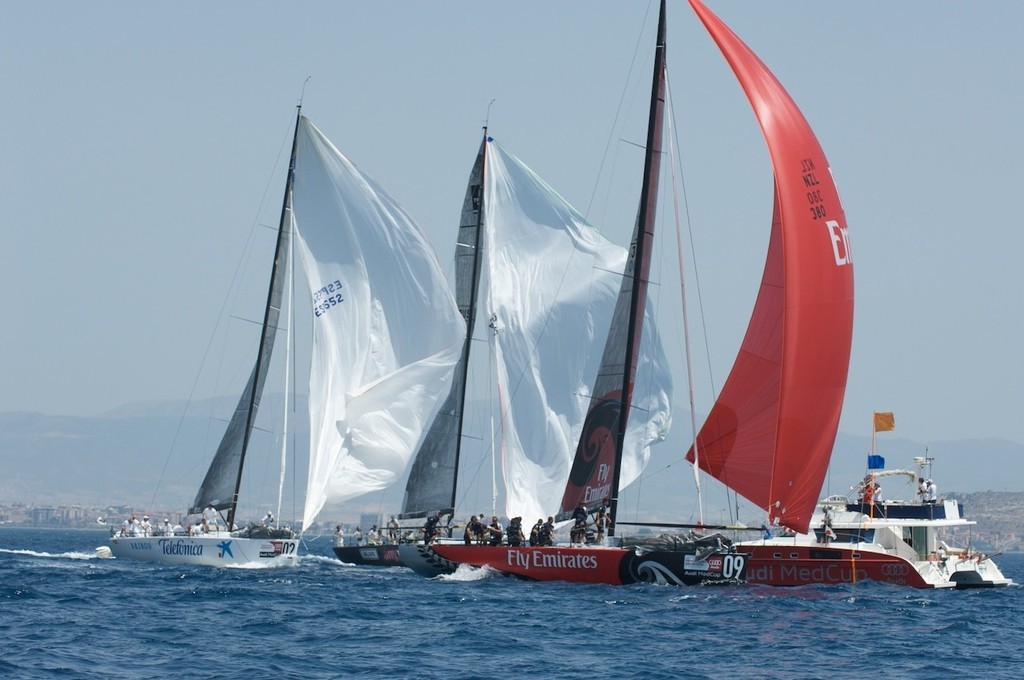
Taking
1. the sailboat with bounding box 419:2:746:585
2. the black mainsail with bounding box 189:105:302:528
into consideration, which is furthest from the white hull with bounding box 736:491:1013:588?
the black mainsail with bounding box 189:105:302:528

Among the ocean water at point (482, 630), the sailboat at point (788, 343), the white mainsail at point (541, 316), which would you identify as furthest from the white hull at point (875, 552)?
the white mainsail at point (541, 316)

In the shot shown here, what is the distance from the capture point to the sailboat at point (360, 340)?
135 ft

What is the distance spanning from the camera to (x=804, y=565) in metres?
34.8

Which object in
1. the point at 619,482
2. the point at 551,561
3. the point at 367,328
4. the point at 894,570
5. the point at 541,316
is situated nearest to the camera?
the point at 551,561

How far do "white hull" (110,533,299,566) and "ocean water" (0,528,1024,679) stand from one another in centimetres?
Answer: 461

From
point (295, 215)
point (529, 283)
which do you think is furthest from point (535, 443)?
point (295, 215)

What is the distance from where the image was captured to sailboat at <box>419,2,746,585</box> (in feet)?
108

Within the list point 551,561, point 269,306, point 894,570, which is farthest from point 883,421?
point 269,306

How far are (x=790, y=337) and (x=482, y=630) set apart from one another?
34.3 ft

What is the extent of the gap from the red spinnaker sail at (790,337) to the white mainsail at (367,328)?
10.7m

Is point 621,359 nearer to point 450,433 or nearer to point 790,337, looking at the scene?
point 790,337

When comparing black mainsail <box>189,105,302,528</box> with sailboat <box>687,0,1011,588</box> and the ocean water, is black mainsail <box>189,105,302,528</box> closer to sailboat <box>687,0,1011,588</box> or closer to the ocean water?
the ocean water

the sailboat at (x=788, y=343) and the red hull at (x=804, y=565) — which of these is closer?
the sailboat at (x=788, y=343)

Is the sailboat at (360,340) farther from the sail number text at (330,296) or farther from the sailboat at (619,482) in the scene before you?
the sailboat at (619,482)
